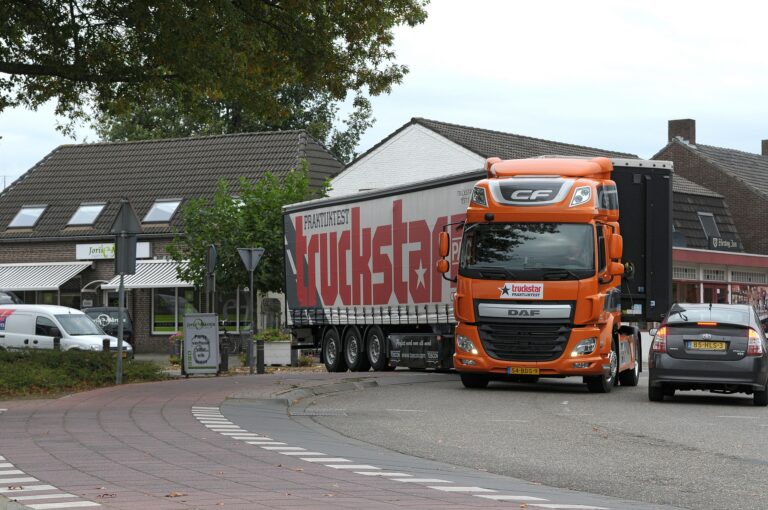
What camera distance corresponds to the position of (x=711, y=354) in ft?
64.2

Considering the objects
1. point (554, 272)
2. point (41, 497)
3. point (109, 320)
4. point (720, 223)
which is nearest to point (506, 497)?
point (41, 497)

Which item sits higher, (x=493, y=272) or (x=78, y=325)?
(x=493, y=272)

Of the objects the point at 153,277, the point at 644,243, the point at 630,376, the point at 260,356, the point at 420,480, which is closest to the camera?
the point at 420,480

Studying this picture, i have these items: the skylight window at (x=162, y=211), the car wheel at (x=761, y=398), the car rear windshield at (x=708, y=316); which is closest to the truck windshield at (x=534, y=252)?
the car rear windshield at (x=708, y=316)

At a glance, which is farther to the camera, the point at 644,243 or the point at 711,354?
the point at 644,243

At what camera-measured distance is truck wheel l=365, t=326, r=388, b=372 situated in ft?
90.4

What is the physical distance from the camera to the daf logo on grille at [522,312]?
21.1 m

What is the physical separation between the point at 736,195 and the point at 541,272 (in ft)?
133

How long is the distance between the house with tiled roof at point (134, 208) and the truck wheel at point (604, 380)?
28.0 metres

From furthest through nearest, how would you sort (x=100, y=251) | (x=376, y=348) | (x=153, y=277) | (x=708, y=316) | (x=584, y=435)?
(x=100, y=251)
(x=153, y=277)
(x=376, y=348)
(x=708, y=316)
(x=584, y=435)

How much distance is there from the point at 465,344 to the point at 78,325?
1628 cm

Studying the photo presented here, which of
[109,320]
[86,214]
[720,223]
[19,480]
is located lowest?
[19,480]

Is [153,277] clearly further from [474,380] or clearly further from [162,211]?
[474,380]

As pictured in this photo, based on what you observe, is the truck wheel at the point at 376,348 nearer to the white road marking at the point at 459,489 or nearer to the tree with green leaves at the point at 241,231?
the tree with green leaves at the point at 241,231
